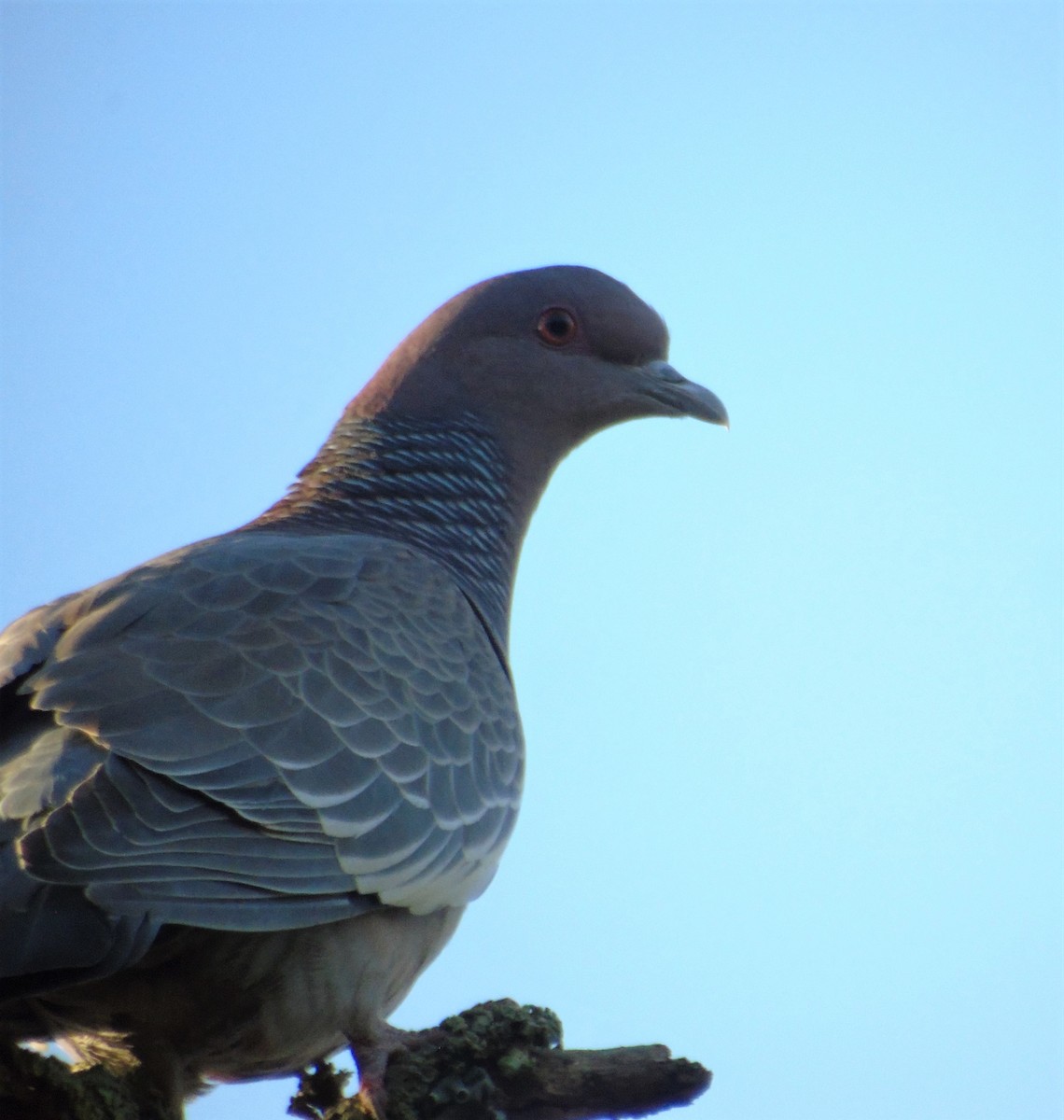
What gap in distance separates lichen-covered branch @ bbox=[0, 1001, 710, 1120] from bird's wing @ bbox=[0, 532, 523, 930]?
44 cm

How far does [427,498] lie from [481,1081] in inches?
107

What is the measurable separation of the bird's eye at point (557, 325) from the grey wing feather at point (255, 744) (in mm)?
1680

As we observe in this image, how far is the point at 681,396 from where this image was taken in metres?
7.12

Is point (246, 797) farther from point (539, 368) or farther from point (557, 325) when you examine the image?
point (557, 325)

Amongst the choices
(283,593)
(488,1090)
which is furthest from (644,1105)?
A: (283,593)

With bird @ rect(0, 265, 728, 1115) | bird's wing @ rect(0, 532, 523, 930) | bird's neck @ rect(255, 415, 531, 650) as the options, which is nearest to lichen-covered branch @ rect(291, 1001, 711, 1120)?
bird @ rect(0, 265, 728, 1115)

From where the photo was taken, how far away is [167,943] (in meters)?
4.20

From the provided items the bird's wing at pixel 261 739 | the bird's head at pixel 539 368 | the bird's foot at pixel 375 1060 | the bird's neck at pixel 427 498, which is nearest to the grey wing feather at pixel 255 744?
the bird's wing at pixel 261 739

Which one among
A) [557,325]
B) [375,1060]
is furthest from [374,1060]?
[557,325]

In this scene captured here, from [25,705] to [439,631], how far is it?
1.45 metres

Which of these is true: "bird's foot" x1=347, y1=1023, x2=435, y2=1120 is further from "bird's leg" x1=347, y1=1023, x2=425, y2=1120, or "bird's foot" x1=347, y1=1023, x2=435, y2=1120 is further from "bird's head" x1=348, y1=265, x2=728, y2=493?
"bird's head" x1=348, y1=265, x2=728, y2=493

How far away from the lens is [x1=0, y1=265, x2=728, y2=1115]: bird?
4.00 m

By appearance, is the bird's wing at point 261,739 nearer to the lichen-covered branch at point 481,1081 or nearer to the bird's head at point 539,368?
the lichen-covered branch at point 481,1081

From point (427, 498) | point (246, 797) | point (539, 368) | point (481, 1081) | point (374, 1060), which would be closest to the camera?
point (246, 797)
